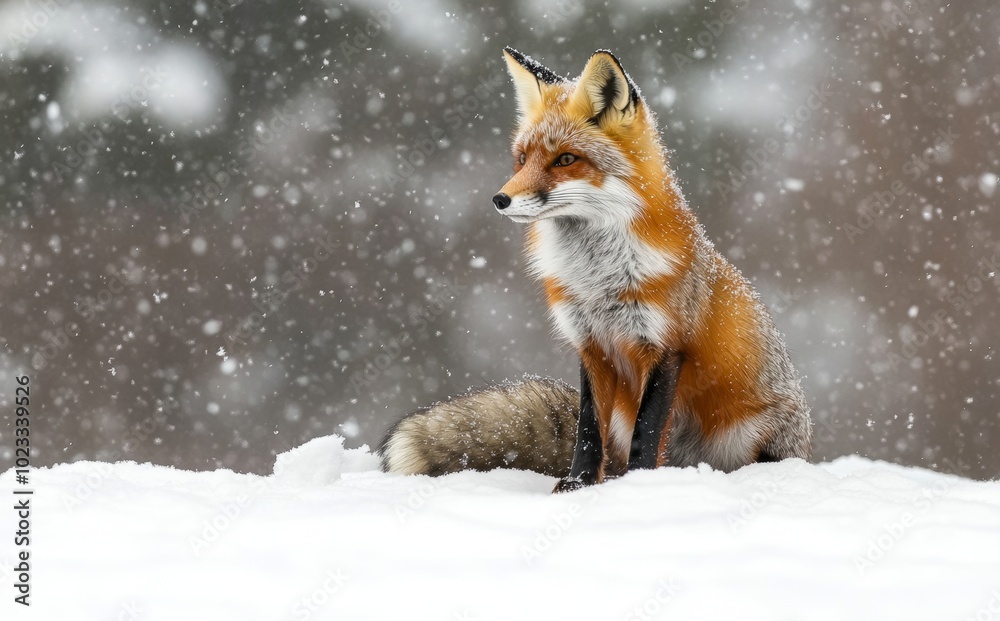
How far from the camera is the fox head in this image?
2490mm

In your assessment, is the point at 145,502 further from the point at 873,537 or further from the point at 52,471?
the point at 873,537

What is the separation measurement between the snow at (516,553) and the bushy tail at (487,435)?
72cm

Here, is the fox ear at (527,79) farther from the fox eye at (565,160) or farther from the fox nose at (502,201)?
the fox nose at (502,201)

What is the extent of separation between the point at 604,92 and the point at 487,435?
142 centimetres

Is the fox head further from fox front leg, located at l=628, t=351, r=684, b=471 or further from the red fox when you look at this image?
fox front leg, located at l=628, t=351, r=684, b=471

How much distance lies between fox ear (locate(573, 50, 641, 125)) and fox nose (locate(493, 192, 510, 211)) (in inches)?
20.2

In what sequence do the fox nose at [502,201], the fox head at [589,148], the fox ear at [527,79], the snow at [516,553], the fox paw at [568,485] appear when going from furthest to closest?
1. the fox ear at [527,79]
2. the fox paw at [568,485]
3. the fox head at [589,148]
4. the fox nose at [502,201]
5. the snow at [516,553]

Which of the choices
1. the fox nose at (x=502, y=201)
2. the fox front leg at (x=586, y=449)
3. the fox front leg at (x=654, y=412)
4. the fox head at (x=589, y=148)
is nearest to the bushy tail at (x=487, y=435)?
the fox front leg at (x=586, y=449)

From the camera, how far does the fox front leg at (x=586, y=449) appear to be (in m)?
2.67

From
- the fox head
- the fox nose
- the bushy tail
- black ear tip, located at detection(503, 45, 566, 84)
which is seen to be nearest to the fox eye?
the fox head

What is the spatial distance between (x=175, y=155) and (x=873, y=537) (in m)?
5.80

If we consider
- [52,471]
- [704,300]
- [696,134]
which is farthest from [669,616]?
[696,134]

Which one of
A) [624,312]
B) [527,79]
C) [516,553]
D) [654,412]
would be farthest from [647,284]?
[516,553]

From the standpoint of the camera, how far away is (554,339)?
3086 millimetres
